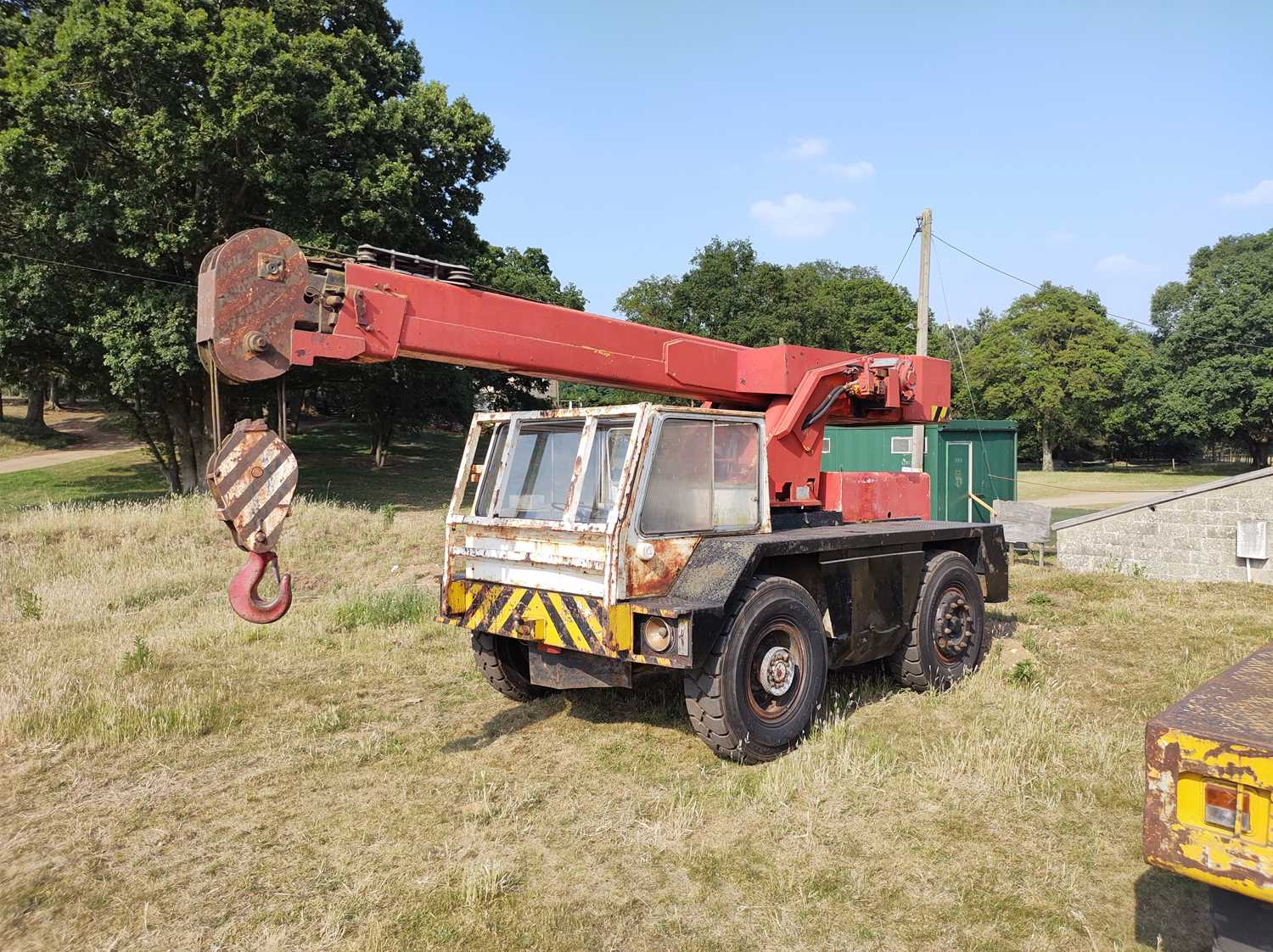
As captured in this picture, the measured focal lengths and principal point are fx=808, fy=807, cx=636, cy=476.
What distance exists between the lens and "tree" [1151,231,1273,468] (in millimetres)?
38562

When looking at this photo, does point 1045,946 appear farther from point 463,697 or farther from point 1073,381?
point 1073,381

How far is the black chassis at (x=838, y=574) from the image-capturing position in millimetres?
4754


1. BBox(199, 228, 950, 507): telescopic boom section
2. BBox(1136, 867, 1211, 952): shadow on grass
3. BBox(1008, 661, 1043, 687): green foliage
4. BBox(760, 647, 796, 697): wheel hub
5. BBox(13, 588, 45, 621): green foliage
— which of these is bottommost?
BBox(1136, 867, 1211, 952): shadow on grass

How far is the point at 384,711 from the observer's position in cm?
610

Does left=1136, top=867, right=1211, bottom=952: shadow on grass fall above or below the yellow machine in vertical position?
below

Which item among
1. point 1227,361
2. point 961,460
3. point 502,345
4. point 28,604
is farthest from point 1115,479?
point 28,604

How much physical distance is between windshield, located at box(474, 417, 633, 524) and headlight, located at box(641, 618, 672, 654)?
0.77m

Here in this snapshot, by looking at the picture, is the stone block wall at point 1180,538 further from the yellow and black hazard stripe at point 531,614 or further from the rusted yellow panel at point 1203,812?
the rusted yellow panel at point 1203,812

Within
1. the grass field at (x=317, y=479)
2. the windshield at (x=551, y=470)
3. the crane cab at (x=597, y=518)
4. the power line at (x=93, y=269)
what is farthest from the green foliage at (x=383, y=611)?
the power line at (x=93, y=269)

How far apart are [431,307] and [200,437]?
17810 millimetres

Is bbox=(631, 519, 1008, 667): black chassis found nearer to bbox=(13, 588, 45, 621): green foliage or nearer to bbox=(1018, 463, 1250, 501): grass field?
bbox=(13, 588, 45, 621): green foliage

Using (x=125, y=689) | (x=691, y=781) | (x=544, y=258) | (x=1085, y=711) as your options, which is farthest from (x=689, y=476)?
(x=544, y=258)

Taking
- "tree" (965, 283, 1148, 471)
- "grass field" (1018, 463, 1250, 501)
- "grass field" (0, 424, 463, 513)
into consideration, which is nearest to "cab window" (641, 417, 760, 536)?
"grass field" (0, 424, 463, 513)

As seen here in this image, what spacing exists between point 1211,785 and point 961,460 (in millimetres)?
15082
